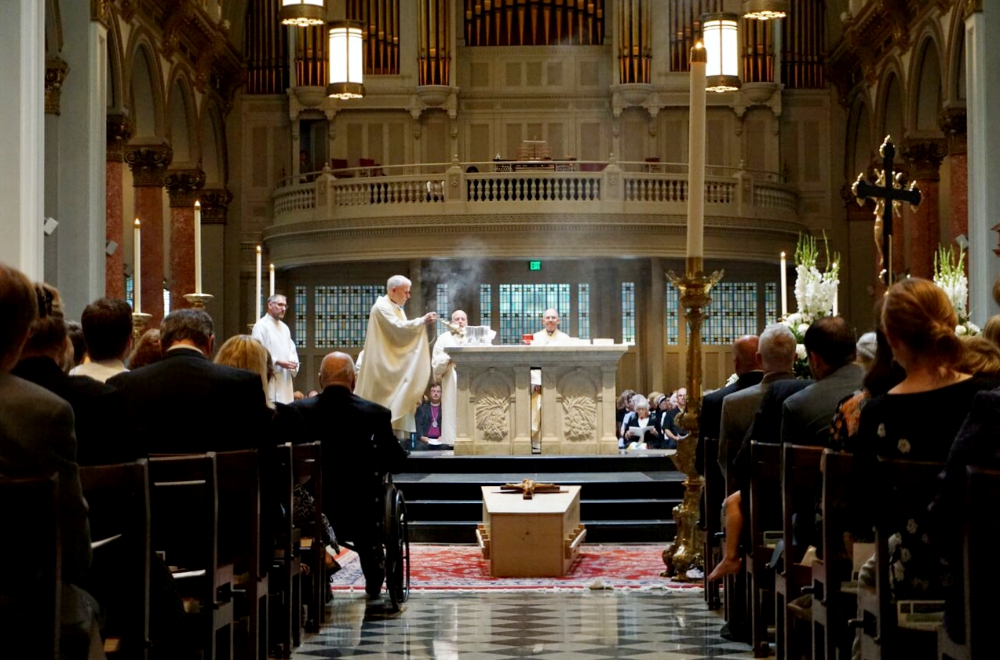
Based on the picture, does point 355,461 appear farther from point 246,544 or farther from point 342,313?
point 342,313

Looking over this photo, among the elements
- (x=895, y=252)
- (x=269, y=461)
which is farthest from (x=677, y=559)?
(x=895, y=252)

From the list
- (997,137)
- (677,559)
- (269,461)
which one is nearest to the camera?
(269,461)

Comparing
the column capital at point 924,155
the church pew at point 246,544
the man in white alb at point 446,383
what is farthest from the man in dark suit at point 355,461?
the column capital at point 924,155

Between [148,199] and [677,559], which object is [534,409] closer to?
[677,559]

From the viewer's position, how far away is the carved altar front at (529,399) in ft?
44.6

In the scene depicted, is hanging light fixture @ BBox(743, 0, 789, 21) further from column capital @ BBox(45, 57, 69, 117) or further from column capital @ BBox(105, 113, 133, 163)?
column capital @ BBox(105, 113, 133, 163)

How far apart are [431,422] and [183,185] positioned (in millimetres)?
7721

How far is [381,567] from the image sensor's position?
8977 millimetres

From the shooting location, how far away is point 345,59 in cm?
1564

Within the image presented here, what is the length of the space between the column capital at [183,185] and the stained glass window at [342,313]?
2.80 m

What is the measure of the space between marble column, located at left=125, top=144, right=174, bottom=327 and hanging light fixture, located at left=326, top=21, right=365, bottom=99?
5.49 m

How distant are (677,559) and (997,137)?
768 centimetres

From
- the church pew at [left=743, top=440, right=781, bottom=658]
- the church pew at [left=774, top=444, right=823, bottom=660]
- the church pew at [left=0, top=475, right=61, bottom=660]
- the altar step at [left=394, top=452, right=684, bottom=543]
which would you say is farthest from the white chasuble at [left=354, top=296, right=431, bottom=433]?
the church pew at [left=0, top=475, right=61, bottom=660]

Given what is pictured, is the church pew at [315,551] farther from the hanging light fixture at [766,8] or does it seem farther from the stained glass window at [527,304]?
the stained glass window at [527,304]
